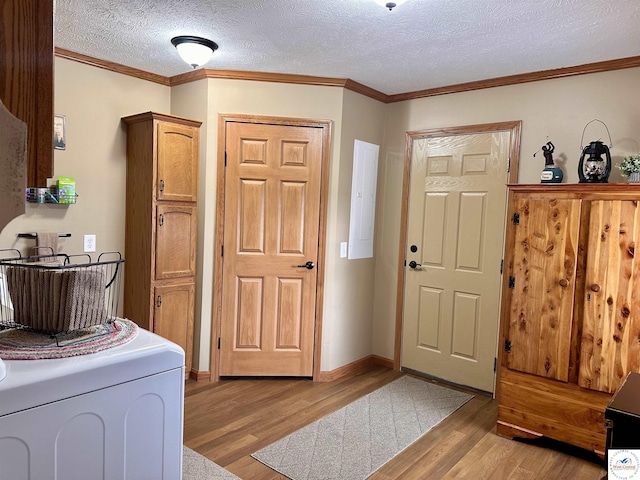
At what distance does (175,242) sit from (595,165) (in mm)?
2849

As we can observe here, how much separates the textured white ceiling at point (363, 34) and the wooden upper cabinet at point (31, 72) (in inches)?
68.2

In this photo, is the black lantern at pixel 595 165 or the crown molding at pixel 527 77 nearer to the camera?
the black lantern at pixel 595 165

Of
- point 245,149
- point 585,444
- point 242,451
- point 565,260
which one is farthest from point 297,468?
point 245,149

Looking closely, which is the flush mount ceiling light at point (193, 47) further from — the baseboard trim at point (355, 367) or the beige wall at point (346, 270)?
the baseboard trim at point (355, 367)

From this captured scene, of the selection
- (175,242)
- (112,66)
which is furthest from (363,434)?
(112,66)

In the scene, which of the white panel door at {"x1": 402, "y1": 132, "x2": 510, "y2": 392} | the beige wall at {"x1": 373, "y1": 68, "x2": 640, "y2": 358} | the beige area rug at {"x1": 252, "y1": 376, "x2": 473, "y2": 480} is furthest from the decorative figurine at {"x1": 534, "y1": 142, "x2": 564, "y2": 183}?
the beige area rug at {"x1": 252, "y1": 376, "x2": 473, "y2": 480}

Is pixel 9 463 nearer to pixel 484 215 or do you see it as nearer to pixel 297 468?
pixel 297 468

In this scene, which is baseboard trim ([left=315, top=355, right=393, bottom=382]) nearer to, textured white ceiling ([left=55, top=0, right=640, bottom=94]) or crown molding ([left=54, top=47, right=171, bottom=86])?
textured white ceiling ([left=55, top=0, right=640, bottom=94])

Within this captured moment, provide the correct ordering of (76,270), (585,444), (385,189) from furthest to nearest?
(385,189)
(585,444)
(76,270)

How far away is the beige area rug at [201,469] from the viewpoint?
2.42 meters

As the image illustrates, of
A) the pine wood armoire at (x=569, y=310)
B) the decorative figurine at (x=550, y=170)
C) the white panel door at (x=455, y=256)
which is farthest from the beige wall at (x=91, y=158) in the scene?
the decorative figurine at (x=550, y=170)

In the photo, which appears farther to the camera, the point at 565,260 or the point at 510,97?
the point at 510,97

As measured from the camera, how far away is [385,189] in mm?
4184

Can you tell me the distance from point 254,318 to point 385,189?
1.59 metres
